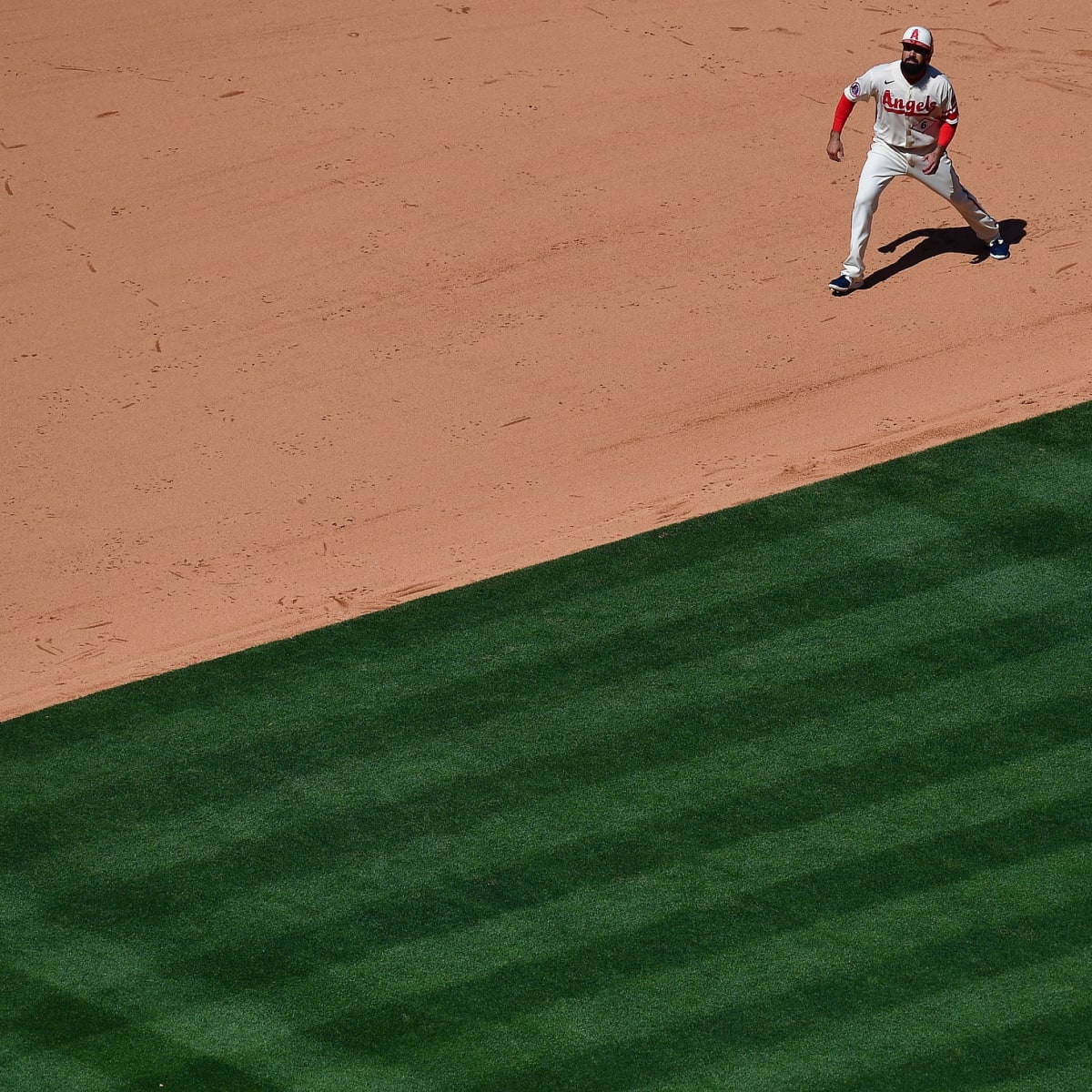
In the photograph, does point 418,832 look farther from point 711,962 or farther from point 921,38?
point 921,38

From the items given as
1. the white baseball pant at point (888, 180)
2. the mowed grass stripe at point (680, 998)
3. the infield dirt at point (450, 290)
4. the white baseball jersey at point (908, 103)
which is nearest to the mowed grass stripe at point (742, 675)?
the mowed grass stripe at point (680, 998)

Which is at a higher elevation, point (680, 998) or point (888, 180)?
point (888, 180)

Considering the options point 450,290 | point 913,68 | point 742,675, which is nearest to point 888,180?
point 913,68

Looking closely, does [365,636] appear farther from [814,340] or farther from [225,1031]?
[814,340]

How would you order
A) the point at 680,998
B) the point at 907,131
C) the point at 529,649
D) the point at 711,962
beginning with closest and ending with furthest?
the point at 680,998
the point at 711,962
the point at 529,649
the point at 907,131

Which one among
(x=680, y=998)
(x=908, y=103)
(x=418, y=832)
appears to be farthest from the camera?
(x=908, y=103)

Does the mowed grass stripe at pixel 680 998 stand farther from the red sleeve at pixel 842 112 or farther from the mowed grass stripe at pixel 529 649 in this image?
the red sleeve at pixel 842 112

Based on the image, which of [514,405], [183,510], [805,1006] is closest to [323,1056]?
[805,1006]
